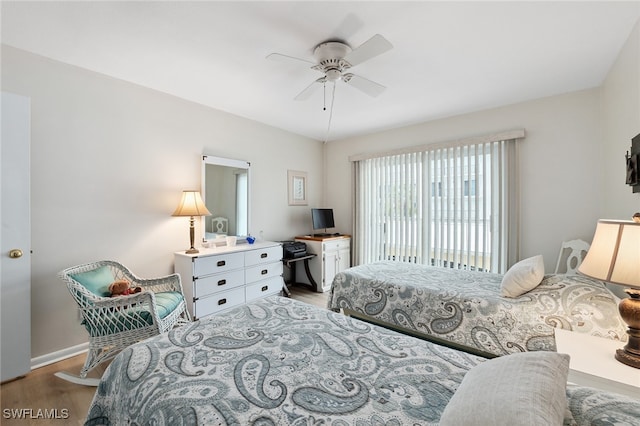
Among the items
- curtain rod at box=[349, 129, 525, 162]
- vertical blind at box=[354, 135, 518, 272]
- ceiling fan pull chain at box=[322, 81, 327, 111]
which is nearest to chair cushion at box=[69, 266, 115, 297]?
ceiling fan pull chain at box=[322, 81, 327, 111]

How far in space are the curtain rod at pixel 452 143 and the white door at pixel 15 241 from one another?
12.5 ft

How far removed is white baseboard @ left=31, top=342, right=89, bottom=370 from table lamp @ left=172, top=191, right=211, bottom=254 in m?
1.19

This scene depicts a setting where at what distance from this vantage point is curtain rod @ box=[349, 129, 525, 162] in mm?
3206

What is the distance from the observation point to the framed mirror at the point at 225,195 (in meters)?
3.37

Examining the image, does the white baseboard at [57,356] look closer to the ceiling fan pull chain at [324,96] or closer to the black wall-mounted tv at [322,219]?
the black wall-mounted tv at [322,219]

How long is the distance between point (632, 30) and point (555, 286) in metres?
1.85

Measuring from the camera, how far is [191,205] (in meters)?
2.98

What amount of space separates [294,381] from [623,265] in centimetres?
144

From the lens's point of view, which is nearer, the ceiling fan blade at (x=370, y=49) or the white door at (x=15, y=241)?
the ceiling fan blade at (x=370, y=49)

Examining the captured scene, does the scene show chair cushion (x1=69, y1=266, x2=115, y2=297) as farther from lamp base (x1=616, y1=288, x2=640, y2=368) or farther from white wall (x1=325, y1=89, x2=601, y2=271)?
white wall (x1=325, y1=89, x2=601, y2=271)

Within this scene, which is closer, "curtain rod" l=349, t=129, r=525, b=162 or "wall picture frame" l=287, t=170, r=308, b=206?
"curtain rod" l=349, t=129, r=525, b=162

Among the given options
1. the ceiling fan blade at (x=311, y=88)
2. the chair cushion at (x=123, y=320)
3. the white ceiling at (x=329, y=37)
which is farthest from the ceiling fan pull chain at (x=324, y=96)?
the chair cushion at (x=123, y=320)

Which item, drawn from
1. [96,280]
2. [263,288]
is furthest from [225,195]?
[96,280]

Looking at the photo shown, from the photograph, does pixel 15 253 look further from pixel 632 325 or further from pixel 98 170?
pixel 632 325
